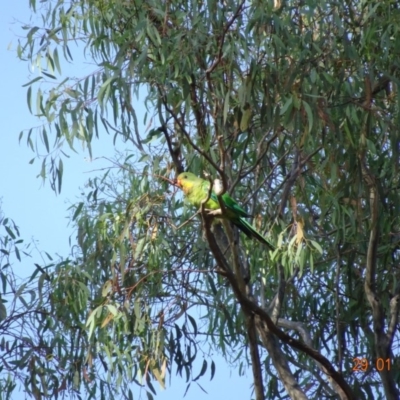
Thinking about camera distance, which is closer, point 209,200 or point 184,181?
point 209,200

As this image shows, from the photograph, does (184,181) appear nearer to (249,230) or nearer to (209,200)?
(209,200)

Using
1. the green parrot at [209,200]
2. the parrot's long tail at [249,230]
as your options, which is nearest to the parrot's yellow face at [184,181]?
the green parrot at [209,200]

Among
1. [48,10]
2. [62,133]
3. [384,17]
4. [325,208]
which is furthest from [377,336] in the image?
[48,10]

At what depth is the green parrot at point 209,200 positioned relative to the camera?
4.55 meters

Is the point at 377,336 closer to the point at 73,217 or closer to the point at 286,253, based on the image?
the point at 286,253

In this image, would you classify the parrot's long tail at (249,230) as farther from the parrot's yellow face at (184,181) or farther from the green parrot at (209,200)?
the parrot's yellow face at (184,181)

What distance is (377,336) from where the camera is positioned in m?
5.48

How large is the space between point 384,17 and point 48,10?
1873 millimetres

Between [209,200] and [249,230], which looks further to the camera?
[249,230]

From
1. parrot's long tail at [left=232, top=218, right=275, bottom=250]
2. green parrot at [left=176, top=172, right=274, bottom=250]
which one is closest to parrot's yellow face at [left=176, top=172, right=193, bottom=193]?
green parrot at [left=176, top=172, right=274, bottom=250]

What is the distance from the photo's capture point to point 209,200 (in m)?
4.52

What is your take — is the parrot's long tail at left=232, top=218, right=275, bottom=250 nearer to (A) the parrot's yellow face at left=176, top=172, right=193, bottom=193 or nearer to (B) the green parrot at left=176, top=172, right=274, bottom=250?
(B) the green parrot at left=176, top=172, right=274, bottom=250

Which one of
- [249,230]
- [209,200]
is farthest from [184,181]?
[249,230]

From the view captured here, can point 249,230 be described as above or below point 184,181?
below
